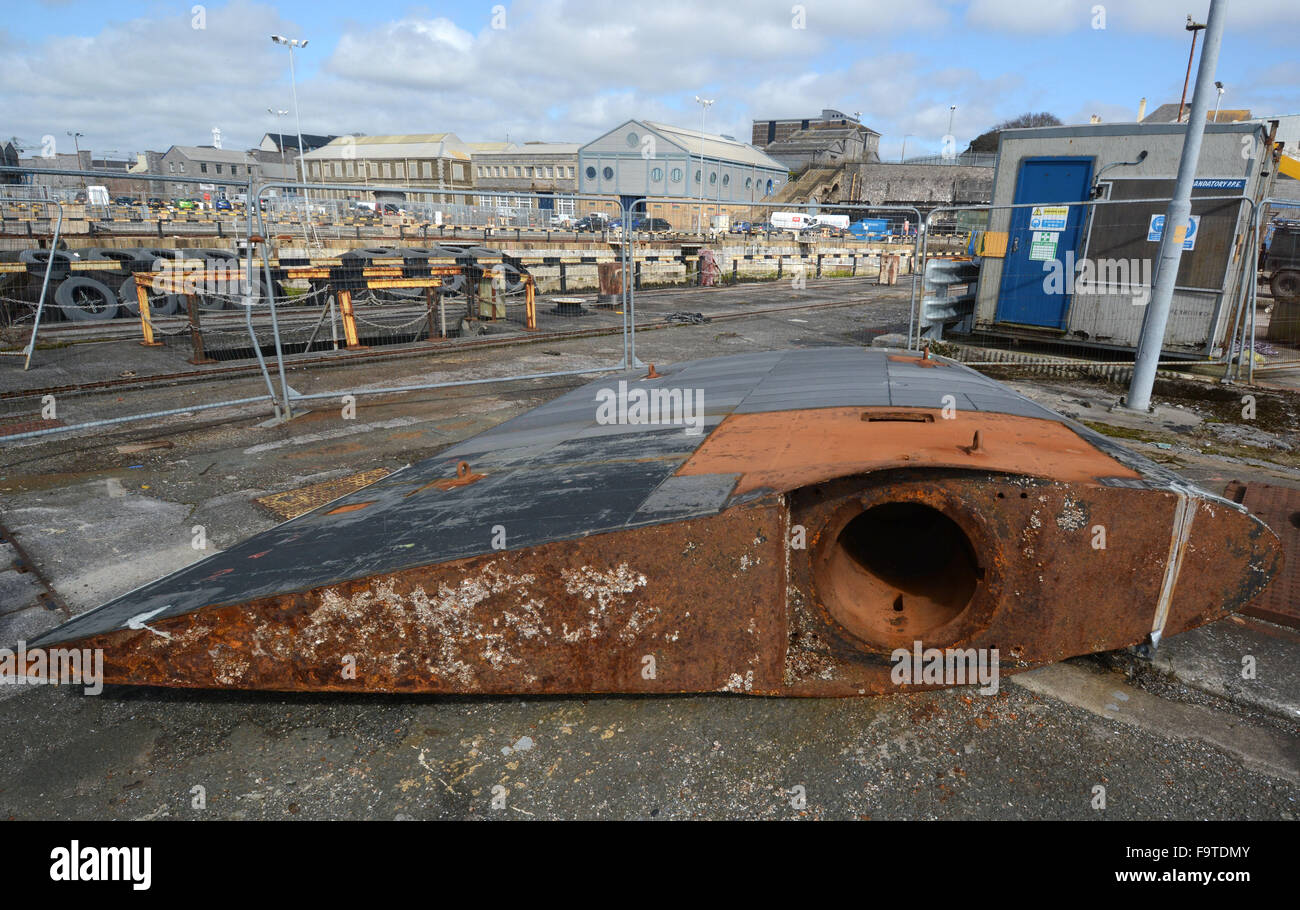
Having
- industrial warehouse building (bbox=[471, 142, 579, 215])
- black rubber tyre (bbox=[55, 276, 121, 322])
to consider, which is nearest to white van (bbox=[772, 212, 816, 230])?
industrial warehouse building (bbox=[471, 142, 579, 215])

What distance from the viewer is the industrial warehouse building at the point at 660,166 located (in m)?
61.2

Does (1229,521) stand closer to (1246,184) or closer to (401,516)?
(401,516)

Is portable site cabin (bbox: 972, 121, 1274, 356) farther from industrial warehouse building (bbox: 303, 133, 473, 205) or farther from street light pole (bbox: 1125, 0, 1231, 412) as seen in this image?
industrial warehouse building (bbox: 303, 133, 473, 205)

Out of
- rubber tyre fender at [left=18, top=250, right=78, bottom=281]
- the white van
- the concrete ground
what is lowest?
the concrete ground

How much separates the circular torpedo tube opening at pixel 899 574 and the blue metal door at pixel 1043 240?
8.55 metres

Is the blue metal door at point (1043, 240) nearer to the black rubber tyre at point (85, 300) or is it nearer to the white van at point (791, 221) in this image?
the black rubber tyre at point (85, 300)

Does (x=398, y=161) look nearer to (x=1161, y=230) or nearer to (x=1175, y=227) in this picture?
(x=1161, y=230)

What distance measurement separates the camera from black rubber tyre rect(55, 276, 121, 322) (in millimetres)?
13219

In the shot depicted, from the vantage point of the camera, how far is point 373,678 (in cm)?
273

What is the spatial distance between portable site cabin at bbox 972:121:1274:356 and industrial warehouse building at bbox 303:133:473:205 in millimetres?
80592

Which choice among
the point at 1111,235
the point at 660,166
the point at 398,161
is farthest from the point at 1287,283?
the point at 398,161

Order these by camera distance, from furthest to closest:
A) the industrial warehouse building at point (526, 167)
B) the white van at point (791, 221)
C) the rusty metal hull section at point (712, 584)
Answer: the industrial warehouse building at point (526, 167) → the white van at point (791, 221) → the rusty metal hull section at point (712, 584)

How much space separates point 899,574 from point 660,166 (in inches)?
2510

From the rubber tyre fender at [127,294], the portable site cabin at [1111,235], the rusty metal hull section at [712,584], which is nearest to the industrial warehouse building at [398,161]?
the rubber tyre fender at [127,294]
